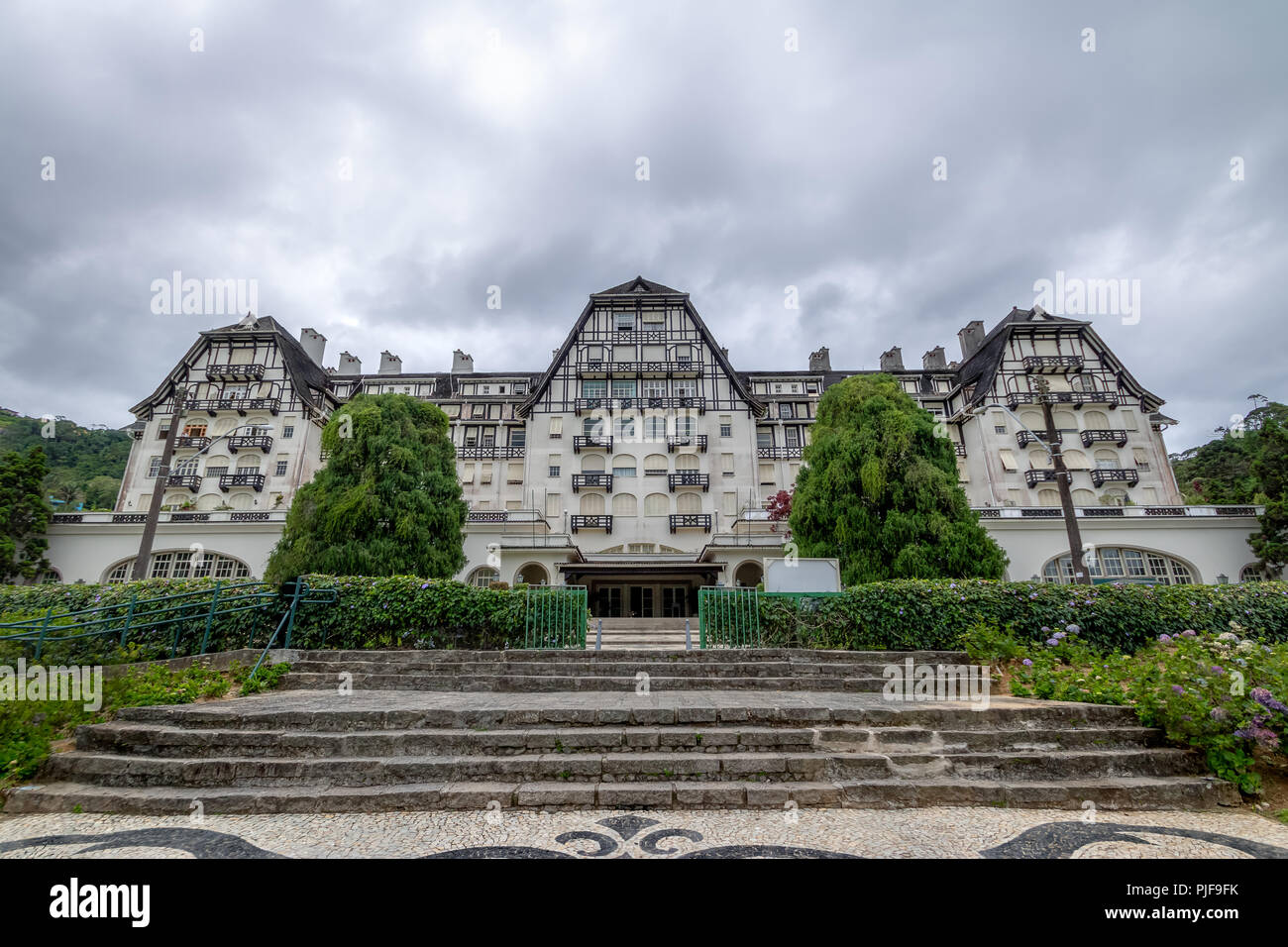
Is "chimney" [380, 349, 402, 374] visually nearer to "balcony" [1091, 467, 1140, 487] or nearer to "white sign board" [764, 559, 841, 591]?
"white sign board" [764, 559, 841, 591]

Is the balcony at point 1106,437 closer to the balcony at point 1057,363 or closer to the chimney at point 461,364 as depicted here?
the balcony at point 1057,363

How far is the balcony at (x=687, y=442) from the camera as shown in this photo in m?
30.6

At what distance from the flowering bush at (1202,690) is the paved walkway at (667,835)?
0.66 metres

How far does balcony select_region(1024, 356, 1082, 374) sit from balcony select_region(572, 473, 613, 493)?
25377mm

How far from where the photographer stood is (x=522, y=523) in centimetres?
2564

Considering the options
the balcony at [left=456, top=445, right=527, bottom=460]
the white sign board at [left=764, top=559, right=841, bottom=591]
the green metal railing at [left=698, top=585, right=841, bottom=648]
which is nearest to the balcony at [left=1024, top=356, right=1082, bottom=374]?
the white sign board at [left=764, top=559, right=841, bottom=591]

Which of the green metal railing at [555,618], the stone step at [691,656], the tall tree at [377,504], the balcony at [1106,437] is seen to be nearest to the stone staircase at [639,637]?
the green metal railing at [555,618]

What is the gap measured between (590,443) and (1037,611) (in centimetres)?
2361

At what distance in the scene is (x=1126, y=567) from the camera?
21.5 meters

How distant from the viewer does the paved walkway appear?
3.86 m

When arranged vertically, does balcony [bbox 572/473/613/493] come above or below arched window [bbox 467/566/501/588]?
above

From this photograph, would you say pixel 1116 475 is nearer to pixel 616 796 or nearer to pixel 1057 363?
pixel 1057 363
